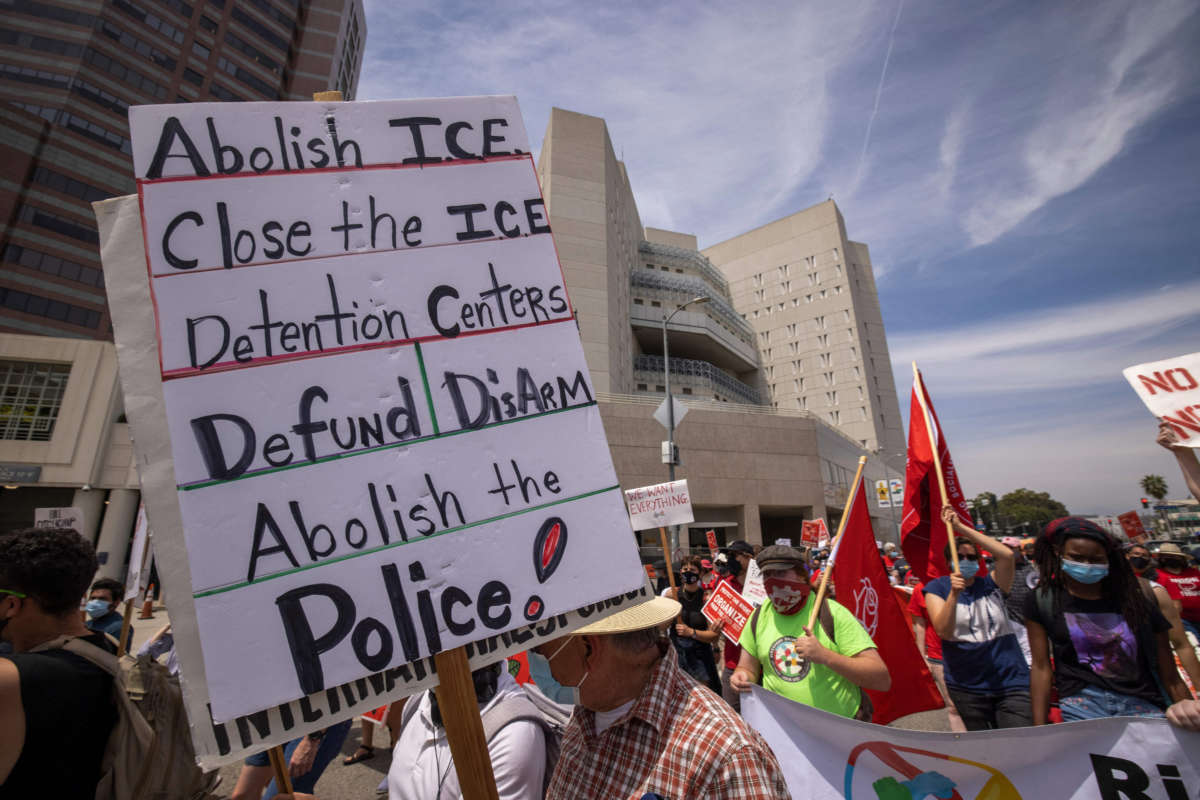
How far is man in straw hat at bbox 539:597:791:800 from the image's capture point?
1502 mm

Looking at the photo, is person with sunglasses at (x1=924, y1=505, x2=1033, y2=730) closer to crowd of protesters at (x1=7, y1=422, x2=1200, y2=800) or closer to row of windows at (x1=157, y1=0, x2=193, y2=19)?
crowd of protesters at (x1=7, y1=422, x2=1200, y2=800)

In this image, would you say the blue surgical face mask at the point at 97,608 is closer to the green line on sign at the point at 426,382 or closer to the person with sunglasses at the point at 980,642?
the green line on sign at the point at 426,382

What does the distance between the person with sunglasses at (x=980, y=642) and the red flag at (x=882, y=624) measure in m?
0.23

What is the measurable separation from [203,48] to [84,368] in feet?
127

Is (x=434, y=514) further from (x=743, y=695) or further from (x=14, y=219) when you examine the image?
(x=14, y=219)

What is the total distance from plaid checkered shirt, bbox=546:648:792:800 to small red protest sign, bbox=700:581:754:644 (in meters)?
3.19

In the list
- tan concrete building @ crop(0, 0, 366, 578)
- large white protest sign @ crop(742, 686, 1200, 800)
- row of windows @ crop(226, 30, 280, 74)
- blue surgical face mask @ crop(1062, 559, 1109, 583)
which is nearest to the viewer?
large white protest sign @ crop(742, 686, 1200, 800)

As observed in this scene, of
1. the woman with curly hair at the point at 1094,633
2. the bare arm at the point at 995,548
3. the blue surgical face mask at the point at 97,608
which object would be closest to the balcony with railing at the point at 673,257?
the blue surgical face mask at the point at 97,608

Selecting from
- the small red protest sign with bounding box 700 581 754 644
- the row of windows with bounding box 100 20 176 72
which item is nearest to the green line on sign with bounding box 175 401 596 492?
the small red protest sign with bounding box 700 581 754 644

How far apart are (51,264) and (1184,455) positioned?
53.7 meters

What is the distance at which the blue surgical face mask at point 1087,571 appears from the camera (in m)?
2.76

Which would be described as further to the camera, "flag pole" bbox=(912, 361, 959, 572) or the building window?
the building window

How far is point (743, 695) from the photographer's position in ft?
10.1

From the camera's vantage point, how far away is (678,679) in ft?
5.91
